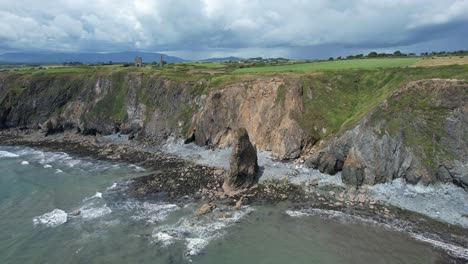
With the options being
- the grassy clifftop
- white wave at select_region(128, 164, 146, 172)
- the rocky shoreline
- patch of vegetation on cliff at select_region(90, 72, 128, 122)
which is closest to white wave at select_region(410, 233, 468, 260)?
the rocky shoreline

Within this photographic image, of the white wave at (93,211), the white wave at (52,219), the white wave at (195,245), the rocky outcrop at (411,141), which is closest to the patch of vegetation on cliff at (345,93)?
the rocky outcrop at (411,141)

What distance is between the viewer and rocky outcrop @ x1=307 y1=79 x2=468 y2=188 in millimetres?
40531

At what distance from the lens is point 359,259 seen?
29406mm

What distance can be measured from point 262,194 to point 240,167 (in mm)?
4948

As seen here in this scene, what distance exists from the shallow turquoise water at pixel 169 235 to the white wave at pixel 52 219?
0.11 meters

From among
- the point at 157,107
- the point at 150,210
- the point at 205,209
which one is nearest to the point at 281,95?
the point at 205,209

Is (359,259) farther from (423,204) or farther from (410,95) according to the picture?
(410,95)

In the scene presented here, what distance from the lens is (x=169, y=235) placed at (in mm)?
34281

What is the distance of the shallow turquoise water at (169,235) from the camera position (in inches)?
1196

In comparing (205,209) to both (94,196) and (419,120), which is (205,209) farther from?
(419,120)

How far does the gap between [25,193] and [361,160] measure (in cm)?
4854

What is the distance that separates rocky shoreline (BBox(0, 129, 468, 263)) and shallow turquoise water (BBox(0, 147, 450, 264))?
2263 mm

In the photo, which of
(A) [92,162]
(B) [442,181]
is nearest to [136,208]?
(A) [92,162]

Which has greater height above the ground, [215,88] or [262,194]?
[215,88]
